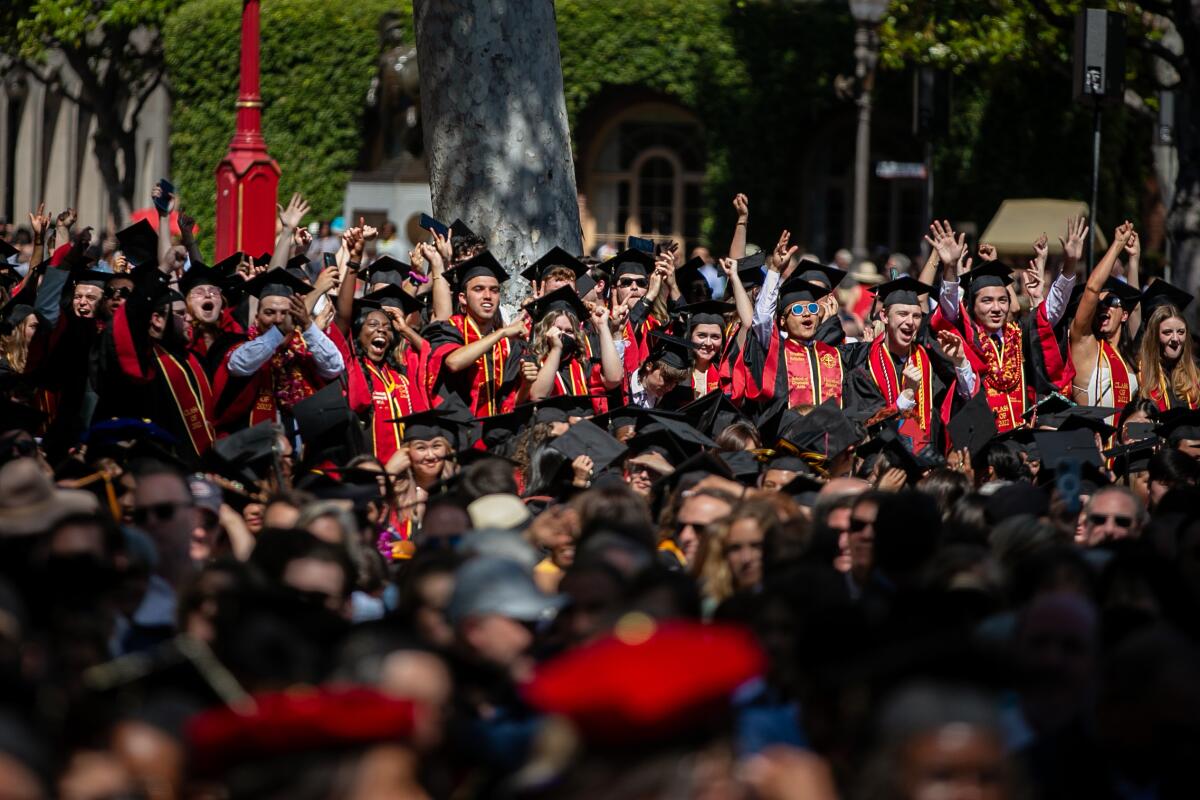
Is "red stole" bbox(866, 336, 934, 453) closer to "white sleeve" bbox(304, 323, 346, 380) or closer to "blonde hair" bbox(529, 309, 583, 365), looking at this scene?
"blonde hair" bbox(529, 309, 583, 365)

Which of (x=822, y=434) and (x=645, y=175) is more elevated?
(x=645, y=175)

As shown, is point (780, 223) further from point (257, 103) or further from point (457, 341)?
point (457, 341)

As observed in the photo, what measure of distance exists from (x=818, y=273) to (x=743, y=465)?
7.19 feet

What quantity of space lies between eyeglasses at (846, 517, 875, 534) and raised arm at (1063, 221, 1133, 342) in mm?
4583

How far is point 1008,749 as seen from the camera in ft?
15.1

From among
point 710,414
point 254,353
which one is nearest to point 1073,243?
point 710,414

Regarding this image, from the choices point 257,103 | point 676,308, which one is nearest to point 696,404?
point 676,308

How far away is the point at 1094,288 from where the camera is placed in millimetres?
10992

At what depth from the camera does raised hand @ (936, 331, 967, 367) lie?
10.6 meters

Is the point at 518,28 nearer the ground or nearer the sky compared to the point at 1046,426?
nearer the sky

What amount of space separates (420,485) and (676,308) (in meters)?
2.03

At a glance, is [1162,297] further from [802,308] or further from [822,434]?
[822,434]

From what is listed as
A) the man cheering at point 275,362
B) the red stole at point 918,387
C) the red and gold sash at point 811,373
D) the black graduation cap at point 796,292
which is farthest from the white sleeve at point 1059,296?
the man cheering at point 275,362

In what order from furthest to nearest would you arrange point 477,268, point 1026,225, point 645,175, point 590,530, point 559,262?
point 645,175, point 1026,225, point 559,262, point 477,268, point 590,530
